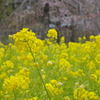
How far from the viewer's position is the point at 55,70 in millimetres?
4184

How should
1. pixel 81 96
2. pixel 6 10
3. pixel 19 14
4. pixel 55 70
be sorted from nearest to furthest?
pixel 81 96
pixel 55 70
pixel 19 14
pixel 6 10

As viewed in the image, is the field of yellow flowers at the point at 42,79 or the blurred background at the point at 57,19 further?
the blurred background at the point at 57,19

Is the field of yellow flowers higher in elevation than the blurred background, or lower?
higher

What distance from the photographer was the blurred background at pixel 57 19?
36.3 ft

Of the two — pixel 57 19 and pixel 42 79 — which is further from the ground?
pixel 42 79

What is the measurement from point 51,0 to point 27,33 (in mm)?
Result: 10308

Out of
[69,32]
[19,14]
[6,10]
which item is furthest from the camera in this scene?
[6,10]

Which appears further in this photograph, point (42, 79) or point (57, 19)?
point (57, 19)

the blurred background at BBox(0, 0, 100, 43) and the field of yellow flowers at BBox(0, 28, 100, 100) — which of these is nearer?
the field of yellow flowers at BBox(0, 28, 100, 100)

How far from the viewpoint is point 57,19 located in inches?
449

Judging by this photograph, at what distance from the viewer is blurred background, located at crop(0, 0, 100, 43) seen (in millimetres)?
11055

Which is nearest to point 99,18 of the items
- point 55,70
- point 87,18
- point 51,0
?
point 87,18

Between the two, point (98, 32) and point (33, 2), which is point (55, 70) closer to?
point (98, 32)

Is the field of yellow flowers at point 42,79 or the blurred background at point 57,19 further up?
the field of yellow flowers at point 42,79
